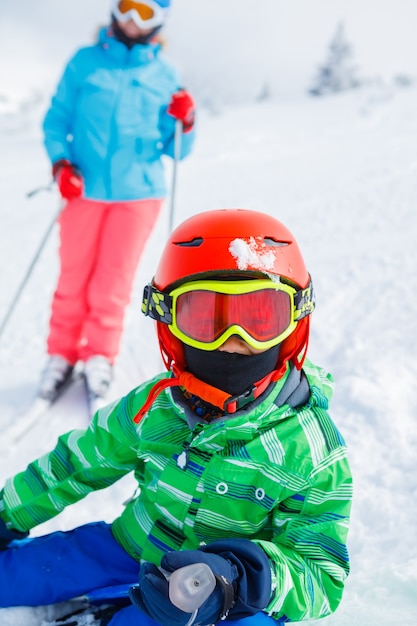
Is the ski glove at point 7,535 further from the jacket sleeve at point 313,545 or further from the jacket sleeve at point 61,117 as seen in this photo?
the jacket sleeve at point 61,117

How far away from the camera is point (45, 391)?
153 inches

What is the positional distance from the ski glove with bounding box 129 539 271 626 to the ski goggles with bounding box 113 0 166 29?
3.20 m

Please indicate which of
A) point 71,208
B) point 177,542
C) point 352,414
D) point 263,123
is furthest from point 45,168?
point 177,542

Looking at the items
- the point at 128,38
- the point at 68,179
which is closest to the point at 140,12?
the point at 128,38

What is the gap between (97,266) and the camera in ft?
12.8

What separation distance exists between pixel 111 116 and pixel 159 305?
2166mm

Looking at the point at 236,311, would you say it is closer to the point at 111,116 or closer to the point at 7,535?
the point at 7,535

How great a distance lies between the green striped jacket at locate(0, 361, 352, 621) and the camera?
1.69m

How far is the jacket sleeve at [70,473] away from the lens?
7.04 feet

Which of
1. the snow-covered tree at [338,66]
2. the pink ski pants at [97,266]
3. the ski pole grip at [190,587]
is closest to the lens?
the ski pole grip at [190,587]

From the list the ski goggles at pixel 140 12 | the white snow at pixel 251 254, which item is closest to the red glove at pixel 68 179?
the ski goggles at pixel 140 12

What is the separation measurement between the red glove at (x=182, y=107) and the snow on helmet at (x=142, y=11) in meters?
0.44

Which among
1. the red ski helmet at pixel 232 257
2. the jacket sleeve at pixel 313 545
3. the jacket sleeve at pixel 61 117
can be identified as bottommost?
the jacket sleeve at pixel 313 545

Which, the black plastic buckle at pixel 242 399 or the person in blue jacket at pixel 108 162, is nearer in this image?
the black plastic buckle at pixel 242 399
